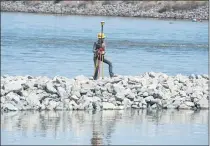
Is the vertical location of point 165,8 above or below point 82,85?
below

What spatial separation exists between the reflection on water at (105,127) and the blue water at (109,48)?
8914mm

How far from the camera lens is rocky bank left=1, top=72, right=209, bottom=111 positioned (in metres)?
25.5

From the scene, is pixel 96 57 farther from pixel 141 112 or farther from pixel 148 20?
pixel 148 20

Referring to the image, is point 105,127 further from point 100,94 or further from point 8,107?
point 100,94

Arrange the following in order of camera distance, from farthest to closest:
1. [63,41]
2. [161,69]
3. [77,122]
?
[63,41]
[161,69]
[77,122]

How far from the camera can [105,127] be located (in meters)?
23.4

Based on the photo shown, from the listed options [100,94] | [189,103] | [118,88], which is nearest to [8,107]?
[100,94]

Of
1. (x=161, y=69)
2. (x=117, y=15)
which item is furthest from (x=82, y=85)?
(x=117, y=15)

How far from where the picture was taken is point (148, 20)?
94.9 meters

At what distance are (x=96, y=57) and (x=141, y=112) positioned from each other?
302cm

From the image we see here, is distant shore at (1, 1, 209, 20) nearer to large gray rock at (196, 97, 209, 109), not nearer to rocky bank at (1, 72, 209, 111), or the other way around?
rocky bank at (1, 72, 209, 111)

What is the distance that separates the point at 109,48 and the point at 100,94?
90.6 feet

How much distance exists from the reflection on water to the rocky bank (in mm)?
364

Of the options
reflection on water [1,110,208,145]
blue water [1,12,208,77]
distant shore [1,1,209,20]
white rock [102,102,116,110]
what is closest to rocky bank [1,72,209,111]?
white rock [102,102,116,110]
